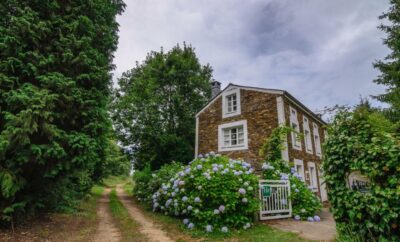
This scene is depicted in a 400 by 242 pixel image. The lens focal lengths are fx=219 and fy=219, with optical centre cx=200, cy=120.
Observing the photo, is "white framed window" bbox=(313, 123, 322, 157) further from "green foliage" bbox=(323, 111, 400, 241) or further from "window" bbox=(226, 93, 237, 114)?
"green foliage" bbox=(323, 111, 400, 241)

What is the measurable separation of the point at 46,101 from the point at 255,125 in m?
10.0

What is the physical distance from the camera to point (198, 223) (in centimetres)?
616

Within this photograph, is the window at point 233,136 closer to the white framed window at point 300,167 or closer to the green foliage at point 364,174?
the white framed window at point 300,167

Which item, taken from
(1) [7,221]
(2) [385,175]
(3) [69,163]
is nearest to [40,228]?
(1) [7,221]

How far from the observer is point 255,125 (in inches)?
492

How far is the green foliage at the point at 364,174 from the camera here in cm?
331

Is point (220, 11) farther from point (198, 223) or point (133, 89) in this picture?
point (133, 89)

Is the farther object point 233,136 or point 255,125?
point 233,136

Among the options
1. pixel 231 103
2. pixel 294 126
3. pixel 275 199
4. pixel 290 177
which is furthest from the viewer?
pixel 231 103

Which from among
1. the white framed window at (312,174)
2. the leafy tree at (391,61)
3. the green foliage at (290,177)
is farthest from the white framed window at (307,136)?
the leafy tree at (391,61)

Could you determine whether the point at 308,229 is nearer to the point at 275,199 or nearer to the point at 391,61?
the point at 275,199

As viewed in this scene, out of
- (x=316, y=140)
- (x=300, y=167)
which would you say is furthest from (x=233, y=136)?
(x=316, y=140)

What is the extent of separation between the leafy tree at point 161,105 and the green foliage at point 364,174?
529 inches

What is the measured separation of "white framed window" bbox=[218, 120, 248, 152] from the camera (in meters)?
12.8
